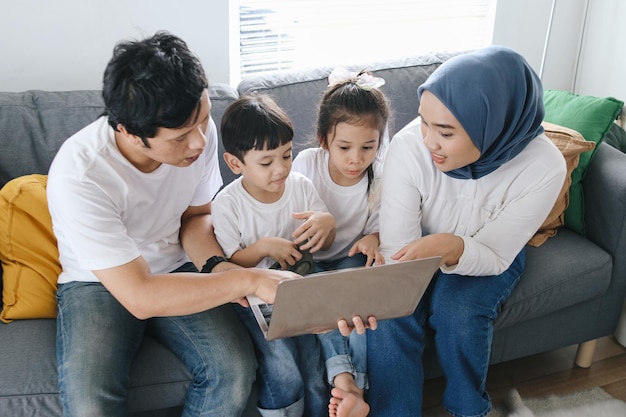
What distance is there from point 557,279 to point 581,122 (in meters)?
0.55

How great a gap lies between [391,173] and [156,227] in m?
0.62

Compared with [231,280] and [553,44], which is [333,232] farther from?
[553,44]

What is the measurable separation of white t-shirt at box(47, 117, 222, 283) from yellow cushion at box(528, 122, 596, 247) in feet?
3.34

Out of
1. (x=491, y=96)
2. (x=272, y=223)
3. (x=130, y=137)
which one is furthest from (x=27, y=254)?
(x=491, y=96)

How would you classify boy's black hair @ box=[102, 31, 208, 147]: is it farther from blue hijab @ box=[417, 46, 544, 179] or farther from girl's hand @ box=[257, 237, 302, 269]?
blue hijab @ box=[417, 46, 544, 179]

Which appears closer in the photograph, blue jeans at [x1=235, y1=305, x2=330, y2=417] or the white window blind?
blue jeans at [x1=235, y1=305, x2=330, y2=417]

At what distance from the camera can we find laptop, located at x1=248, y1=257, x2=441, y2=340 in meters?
1.45

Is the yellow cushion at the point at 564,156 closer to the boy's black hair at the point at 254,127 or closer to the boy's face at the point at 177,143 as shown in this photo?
the boy's black hair at the point at 254,127

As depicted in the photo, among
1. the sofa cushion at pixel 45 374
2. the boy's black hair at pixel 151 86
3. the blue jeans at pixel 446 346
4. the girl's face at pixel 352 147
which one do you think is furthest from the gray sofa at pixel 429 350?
the boy's black hair at pixel 151 86

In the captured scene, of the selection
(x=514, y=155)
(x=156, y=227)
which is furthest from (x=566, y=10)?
(x=156, y=227)

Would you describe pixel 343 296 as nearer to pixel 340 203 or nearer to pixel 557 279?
pixel 340 203

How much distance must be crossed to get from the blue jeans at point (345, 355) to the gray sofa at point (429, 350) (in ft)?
0.77

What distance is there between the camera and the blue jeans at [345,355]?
1768mm

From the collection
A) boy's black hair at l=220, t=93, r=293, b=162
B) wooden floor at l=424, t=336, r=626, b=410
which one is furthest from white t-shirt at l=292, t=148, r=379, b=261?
wooden floor at l=424, t=336, r=626, b=410
